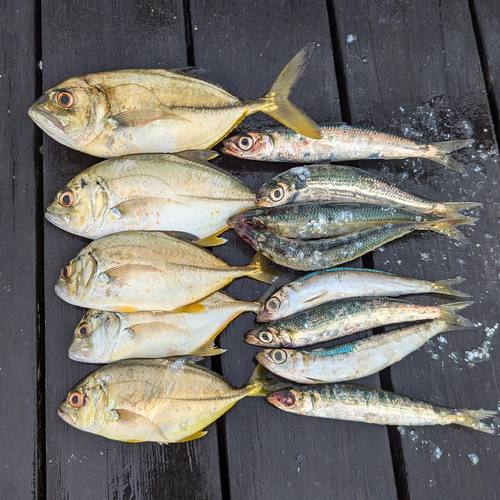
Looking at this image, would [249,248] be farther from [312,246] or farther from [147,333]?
[147,333]

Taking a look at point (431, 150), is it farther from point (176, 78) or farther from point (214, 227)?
point (176, 78)

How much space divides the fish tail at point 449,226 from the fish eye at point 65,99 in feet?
6.94

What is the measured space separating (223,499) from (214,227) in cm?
153

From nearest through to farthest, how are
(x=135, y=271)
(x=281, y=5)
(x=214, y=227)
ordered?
(x=135, y=271), (x=214, y=227), (x=281, y=5)

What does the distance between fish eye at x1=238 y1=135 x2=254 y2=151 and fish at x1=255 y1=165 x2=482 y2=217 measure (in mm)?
242

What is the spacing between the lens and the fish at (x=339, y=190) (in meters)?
2.40

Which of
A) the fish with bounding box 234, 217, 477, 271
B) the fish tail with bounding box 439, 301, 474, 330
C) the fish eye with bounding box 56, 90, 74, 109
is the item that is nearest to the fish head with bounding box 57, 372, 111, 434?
the fish with bounding box 234, 217, 477, 271

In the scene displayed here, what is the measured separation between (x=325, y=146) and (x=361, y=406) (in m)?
1.48

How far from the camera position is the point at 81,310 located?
242 centimetres

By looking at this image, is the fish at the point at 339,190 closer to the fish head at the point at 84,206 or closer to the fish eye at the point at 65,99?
the fish head at the point at 84,206

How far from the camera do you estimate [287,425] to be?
7.71 feet

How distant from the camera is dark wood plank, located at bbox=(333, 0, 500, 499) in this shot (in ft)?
7.72

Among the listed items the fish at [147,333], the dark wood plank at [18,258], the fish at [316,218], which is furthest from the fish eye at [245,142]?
the dark wood plank at [18,258]

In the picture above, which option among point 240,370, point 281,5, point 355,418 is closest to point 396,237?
point 355,418
